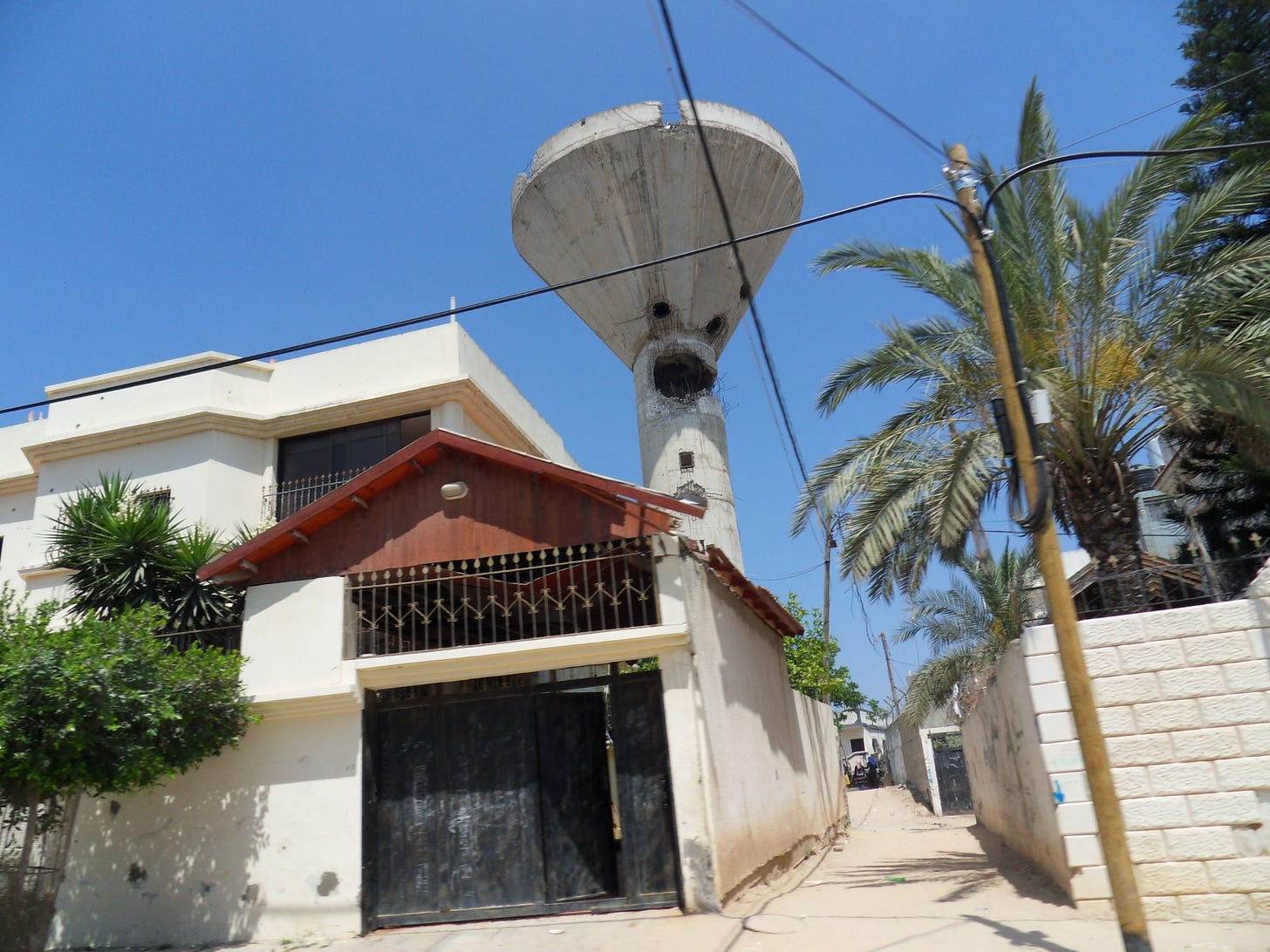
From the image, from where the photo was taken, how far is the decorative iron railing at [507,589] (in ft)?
28.6

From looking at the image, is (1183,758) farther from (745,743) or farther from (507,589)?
(507,589)

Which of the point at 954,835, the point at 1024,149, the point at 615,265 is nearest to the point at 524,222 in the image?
the point at 615,265

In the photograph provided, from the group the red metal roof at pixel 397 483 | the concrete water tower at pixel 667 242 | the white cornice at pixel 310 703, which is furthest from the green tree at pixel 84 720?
the concrete water tower at pixel 667 242

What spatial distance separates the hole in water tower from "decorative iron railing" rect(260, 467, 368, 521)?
9.00m

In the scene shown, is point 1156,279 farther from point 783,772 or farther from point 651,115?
point 651,115

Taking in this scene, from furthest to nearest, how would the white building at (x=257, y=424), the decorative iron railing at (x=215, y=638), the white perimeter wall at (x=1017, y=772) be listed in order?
the white building at (x=257, y=424) → the decorative iron railing at (x=215, y=638) → the white perimeter wall at (x=1017, y=772)

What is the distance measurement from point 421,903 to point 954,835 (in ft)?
40.2

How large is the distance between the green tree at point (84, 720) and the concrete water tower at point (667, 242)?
13829mm

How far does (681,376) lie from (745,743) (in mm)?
13966

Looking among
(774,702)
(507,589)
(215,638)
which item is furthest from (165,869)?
(774,702)

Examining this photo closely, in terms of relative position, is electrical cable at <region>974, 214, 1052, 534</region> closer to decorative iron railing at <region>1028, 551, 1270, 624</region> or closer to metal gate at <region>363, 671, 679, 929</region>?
decorative iron railing at <region>1028, 551, 1270, 624</region>

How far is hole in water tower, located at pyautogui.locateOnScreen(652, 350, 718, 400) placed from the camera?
74.3 ft

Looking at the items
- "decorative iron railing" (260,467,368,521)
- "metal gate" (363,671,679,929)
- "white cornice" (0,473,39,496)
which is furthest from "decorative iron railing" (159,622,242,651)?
"white cornice" (0,473,39,496)

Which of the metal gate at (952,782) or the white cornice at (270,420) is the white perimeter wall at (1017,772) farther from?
the metal gate at (952,782)
